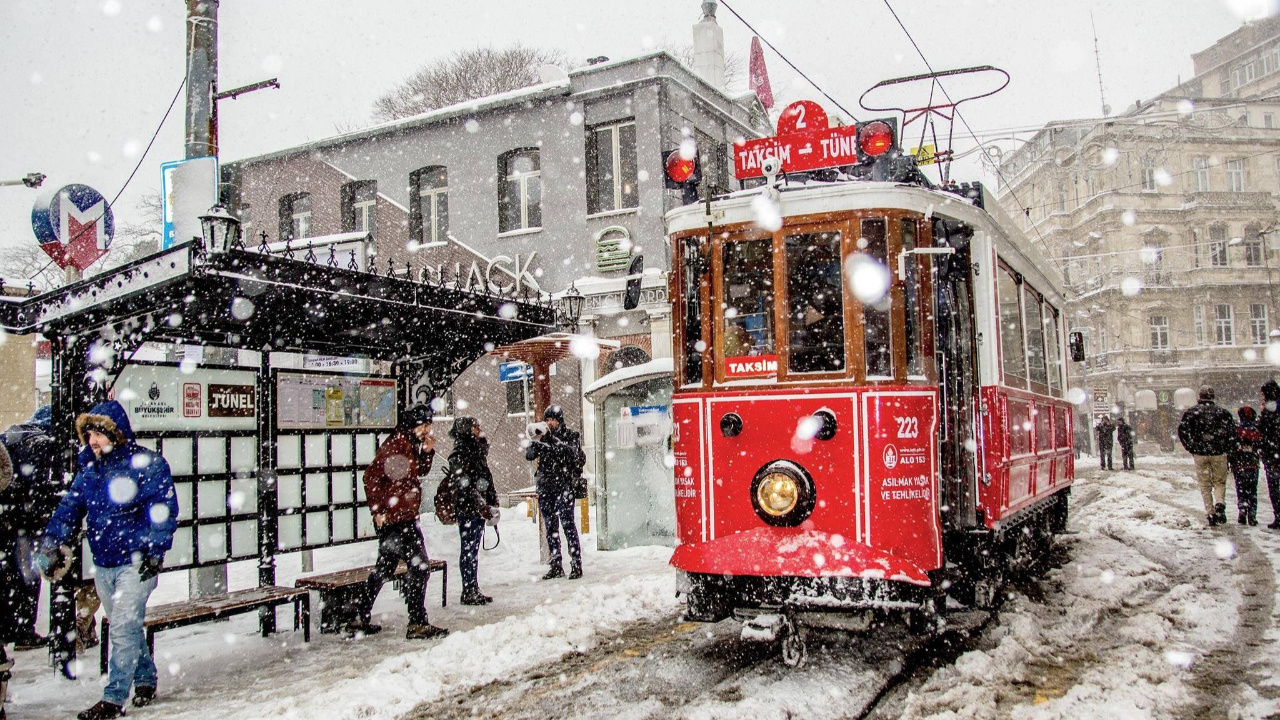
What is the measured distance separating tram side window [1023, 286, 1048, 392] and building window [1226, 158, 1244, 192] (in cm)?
5133

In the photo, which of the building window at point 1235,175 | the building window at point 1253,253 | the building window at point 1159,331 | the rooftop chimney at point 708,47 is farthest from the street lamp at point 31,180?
the building window at point 1235,175

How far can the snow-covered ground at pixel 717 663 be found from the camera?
16.5ft

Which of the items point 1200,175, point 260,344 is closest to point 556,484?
point 260,344

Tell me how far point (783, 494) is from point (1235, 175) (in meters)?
56.8

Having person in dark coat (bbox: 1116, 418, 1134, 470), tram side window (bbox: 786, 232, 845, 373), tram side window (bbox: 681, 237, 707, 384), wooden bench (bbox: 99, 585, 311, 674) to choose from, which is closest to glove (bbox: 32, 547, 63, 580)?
wooden bench (bbox: 99, 585, 311, 674)

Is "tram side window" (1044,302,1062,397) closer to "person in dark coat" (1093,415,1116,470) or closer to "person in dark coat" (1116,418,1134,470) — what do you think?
"person in dark coat" (1116,418,1134,470)

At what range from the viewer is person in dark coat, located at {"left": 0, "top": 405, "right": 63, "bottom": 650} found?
662 cm

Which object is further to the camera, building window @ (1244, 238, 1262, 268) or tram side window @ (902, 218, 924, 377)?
building window @ (1244, 238, 1262, 268)

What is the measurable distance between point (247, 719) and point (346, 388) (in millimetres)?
3925

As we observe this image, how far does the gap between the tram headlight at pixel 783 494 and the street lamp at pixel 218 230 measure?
3.71 metres

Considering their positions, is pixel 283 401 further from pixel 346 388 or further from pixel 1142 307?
pixel 1142 307

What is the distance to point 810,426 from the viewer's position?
5.77m

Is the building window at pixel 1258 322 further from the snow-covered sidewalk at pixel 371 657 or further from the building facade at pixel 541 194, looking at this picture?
the snow-covered sidewalk at pixel 371 657

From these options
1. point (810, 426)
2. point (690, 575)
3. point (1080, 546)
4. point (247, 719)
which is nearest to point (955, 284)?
point (810, 426)
